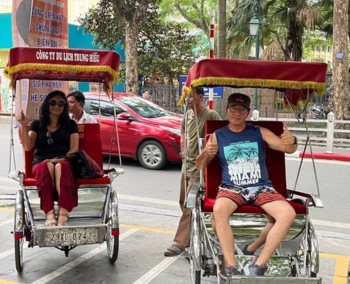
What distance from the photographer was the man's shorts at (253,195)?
159 inches

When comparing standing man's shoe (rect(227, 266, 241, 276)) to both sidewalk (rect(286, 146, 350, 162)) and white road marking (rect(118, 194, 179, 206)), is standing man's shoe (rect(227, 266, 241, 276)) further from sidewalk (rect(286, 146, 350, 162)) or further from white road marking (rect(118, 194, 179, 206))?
sidewalk (rect(286, 146, 350, 162))

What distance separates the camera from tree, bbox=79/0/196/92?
67.6 feet

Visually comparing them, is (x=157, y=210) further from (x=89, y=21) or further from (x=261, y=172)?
(x=89, y=21)

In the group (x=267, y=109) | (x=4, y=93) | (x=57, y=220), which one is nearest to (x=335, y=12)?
(x=267, y=109)

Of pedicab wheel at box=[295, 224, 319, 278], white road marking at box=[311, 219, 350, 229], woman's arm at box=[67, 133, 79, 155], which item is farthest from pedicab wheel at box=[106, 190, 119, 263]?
white road marking at box=[311, 219, 350, 229]

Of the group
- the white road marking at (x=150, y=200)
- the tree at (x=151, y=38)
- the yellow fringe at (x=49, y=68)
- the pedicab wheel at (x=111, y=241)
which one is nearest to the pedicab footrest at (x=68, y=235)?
the pedicab wheel at (x=111, y=241)

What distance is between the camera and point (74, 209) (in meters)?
4.94

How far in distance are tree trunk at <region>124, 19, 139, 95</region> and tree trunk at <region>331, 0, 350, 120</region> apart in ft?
23.4

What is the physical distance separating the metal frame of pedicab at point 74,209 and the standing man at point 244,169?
1.19 meters

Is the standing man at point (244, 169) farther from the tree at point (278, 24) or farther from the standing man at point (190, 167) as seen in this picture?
the tree at point (278, 24)

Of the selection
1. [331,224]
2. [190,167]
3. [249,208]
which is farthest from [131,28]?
[249,208]

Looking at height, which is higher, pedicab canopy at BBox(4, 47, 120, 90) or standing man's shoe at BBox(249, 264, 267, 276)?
pedicab canopy at BBox(4, 47, 120, 90)

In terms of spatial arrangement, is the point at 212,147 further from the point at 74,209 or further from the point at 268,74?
the point at 74,209

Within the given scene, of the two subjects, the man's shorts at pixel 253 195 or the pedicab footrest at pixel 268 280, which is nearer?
the pedicab footrest at pixel 268 280
